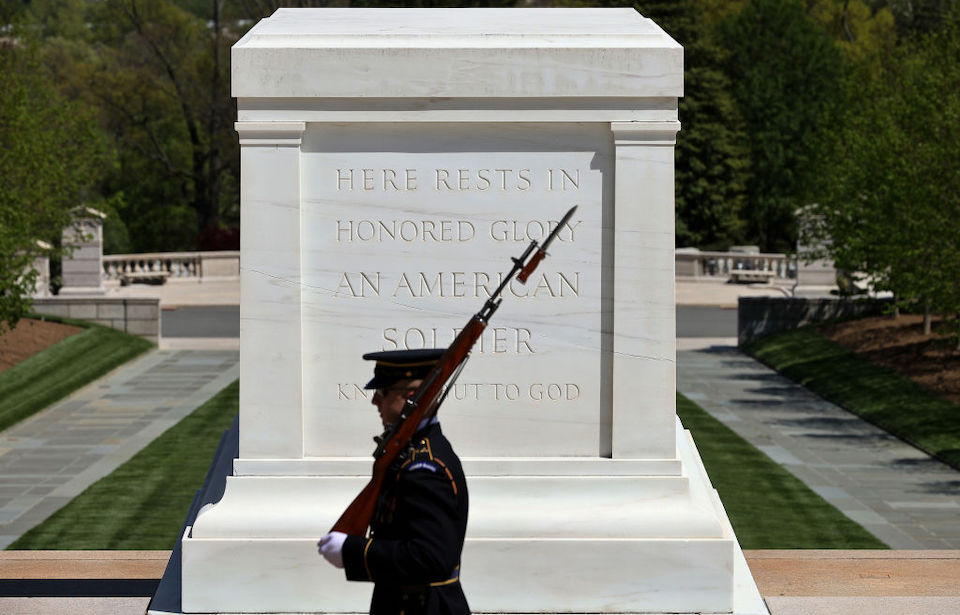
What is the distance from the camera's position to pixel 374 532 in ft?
18.4

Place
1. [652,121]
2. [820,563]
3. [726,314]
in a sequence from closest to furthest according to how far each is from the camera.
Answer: [652,121] < [820,563] < [726,314]

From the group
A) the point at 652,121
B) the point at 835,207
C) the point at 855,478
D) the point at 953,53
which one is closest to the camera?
the point at 652,121

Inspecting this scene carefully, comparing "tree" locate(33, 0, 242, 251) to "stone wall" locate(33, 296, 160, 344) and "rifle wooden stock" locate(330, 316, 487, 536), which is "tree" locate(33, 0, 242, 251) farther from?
"rifle wooden stock" locate(330, 316, 487, 536)

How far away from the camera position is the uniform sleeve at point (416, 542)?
17.7 feet

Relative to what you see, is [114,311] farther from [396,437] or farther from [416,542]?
[416,542]

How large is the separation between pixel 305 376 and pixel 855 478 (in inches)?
346

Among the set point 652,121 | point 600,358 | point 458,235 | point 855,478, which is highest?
point 652,121

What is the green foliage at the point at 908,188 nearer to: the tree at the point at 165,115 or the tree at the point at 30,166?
the tree at the point at 30,166

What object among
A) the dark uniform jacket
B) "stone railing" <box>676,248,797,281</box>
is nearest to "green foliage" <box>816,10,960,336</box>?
the dark uniform jacket

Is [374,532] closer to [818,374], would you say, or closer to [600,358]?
[600,358]

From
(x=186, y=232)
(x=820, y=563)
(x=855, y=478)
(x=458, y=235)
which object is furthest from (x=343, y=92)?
(x=186, y=232)

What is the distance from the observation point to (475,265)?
26.7ft

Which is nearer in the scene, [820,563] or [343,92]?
[343,92]

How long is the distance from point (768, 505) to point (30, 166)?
54.4 ft
